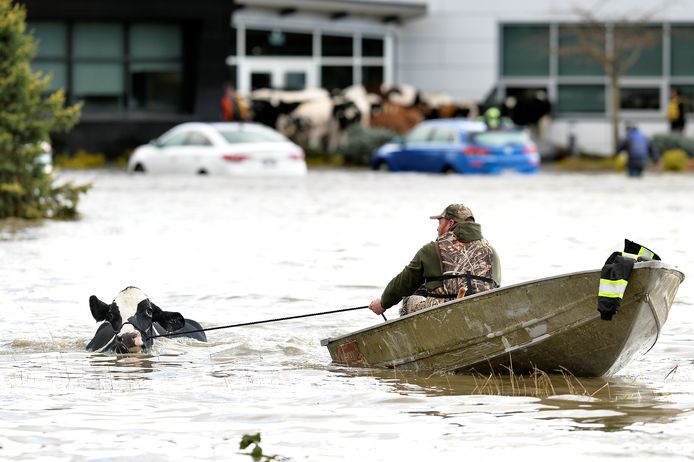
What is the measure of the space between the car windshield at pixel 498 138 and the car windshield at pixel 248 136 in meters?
4.50

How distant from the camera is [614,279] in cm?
1057

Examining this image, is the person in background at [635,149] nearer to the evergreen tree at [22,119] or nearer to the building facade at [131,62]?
the building facade at [131,62]

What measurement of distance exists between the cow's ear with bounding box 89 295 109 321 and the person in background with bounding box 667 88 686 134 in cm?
3818

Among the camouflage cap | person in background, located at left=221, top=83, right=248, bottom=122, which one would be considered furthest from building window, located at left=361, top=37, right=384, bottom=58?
the camouflage cap

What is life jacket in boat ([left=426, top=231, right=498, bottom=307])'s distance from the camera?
11.9 m

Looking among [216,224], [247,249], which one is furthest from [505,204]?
[247,249]

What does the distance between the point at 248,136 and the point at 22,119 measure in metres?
13.4

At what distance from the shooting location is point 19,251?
21.6m

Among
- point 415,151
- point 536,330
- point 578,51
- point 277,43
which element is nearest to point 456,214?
point 536,330

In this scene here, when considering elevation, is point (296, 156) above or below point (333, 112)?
below

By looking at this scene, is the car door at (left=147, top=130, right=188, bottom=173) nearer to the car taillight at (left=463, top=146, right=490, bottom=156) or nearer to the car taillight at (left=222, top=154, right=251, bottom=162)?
the car taillight at (left=222, top=154, right=251, bottom=162)

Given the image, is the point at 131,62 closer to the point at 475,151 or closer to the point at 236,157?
the point at 236,157

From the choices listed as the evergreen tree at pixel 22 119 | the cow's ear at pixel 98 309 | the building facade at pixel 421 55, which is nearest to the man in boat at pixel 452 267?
the cow's ear at pixel 98 309

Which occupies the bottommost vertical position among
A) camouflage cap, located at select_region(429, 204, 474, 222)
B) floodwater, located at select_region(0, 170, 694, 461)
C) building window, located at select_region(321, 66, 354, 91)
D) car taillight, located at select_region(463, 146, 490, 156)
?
floodwater, located at select_region(0, 170, 694, 461)
